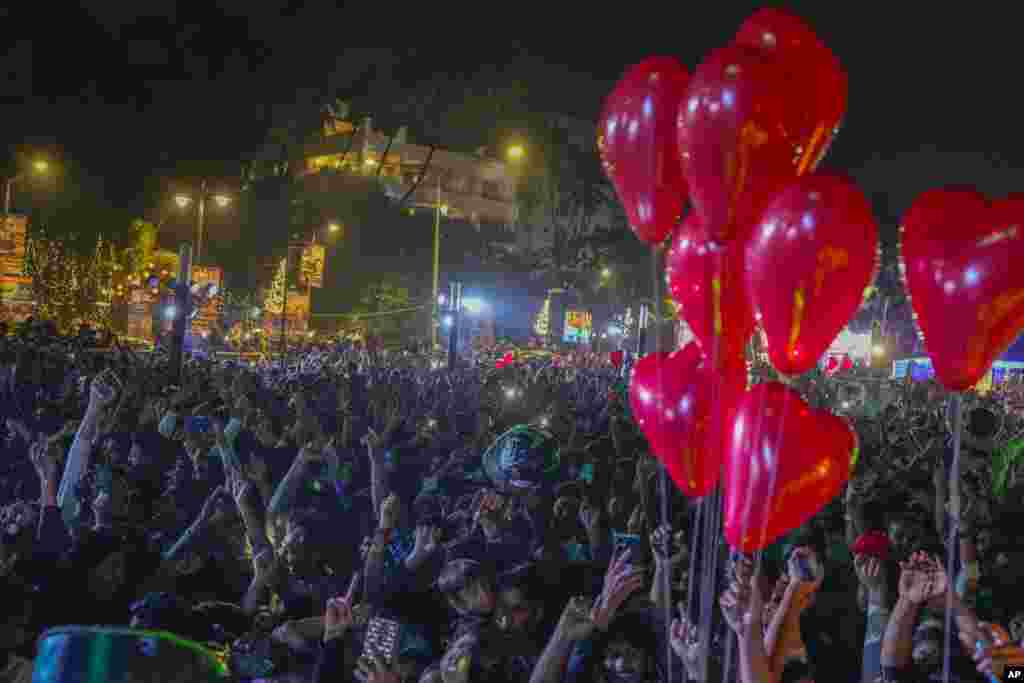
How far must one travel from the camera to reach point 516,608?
3750 millimetres

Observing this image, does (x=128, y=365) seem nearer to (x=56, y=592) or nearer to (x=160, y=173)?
(x=56, y=592)

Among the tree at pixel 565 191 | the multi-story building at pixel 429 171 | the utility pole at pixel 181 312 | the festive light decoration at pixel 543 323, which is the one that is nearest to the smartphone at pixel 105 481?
the utility pole at pixel 181 312

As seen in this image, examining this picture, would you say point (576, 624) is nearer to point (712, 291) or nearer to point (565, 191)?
point (712, 291)

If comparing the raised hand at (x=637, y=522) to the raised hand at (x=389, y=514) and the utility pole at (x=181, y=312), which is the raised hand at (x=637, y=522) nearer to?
→ the raised hand at (x=389, y=514)

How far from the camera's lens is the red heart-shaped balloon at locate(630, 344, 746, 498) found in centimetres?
328

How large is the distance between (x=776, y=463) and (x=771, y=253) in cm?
72

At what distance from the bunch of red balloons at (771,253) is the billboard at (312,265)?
40220 millimetres

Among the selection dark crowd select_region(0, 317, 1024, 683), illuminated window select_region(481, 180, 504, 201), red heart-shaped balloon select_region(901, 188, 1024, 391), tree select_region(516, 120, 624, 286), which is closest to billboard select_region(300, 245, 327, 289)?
tree select_region(516, 120, 624, 286)

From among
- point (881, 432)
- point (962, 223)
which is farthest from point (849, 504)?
point (881, 432)

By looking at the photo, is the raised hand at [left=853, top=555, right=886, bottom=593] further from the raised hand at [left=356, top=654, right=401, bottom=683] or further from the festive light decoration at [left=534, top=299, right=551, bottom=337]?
the festive light decoration at [left=534, top=299, right=551, bottom=337]

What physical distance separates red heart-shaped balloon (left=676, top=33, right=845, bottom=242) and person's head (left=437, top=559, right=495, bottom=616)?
1.69 metres

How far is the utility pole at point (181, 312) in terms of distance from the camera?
12.2 metres

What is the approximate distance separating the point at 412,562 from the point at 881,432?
9.36 meters

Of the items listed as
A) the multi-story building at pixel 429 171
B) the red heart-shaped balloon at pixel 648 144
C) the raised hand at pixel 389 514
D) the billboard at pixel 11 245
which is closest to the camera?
the red heart-shaped balloon at pixel 648 144
